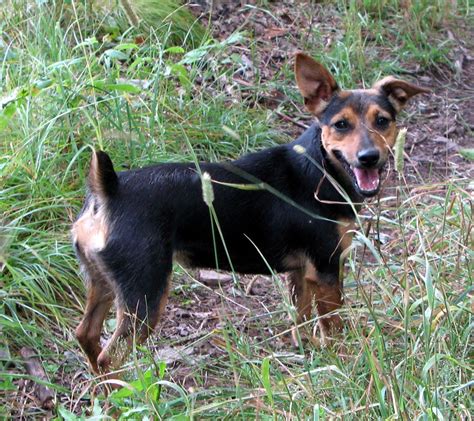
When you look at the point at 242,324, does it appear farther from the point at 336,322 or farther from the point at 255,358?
the point at 255,358

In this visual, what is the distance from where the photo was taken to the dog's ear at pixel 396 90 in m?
4.73

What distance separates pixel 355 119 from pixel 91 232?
1392mm

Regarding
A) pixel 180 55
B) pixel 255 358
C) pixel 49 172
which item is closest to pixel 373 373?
pixel 255 358

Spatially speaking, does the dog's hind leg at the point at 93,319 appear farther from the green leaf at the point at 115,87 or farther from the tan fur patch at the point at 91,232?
the green leaf at the point at 115,87

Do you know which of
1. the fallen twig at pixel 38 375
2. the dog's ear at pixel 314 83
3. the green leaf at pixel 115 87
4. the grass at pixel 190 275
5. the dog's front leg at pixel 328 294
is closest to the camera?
the grass at pixel 190 275

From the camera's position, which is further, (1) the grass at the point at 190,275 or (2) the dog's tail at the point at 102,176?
(2) the dog's tail at the point at 102,176

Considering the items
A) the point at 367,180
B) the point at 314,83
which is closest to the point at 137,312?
the point at 367,180

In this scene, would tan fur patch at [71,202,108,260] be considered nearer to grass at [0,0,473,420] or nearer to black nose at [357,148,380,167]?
grass at [0,0,473,420]

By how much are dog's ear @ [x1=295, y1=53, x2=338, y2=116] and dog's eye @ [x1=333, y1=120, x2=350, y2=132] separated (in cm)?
20

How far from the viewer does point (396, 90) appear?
481 cm

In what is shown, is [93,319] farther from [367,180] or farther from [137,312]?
[367,180]

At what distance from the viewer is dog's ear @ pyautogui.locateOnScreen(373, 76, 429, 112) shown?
473cm

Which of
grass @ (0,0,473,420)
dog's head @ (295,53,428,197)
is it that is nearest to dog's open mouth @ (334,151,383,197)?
dog's head @ (295,53,428,197)

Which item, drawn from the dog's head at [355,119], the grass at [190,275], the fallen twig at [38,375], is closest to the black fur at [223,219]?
the dog's head at [355,119]
